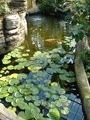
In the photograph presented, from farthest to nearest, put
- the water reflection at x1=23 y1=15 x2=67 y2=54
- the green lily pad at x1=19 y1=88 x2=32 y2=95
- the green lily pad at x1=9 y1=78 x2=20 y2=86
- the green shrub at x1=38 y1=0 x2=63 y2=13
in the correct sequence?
1. the green shrub at x1=38 y1=0 x2=63 y2=13
2. the water reflection at x1=23 y1=15 x2=67 y2=54
3. the green lily pad at x1=9 y1=78 x2=20 y2=86
4. the green lily pad at x1=19 y1=88 x2=32 y2=95

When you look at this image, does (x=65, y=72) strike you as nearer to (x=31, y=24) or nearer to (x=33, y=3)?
(x=31, y=24)

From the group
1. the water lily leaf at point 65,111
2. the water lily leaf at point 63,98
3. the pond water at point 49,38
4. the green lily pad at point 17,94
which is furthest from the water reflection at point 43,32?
the water lily leaf at point 65,111

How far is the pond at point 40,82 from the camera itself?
11.1 ft

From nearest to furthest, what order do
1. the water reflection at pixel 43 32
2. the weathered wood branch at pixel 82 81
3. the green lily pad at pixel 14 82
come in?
the weathered wood branch at pixel 82 81
the green lily pad at pixel 14 82
the water reflection at pixel 43 32

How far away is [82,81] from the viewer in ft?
12.7

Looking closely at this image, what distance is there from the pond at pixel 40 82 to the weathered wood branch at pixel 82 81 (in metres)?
0.18

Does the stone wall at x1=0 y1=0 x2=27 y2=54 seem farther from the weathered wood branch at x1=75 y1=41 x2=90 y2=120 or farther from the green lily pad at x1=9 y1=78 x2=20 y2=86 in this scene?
the weathered wood branch at x1=75 y1=41 x2=90 y2=120

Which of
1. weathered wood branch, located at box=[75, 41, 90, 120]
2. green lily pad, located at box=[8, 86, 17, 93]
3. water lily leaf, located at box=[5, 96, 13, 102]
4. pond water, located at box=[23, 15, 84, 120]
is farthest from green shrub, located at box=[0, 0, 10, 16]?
water lily leaf, located at box=[5, 96, 13, 102]

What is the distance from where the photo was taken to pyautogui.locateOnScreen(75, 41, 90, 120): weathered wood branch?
10.7 ft

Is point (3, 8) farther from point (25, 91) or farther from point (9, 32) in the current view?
point (25, 91)

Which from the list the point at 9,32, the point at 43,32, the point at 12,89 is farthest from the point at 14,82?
the point at 43,32

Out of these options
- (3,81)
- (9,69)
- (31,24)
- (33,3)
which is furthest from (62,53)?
(33,3)

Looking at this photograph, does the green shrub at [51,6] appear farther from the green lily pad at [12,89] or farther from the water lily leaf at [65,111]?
the water lily leaf at [65,111]

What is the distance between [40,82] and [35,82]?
90 millimetres
